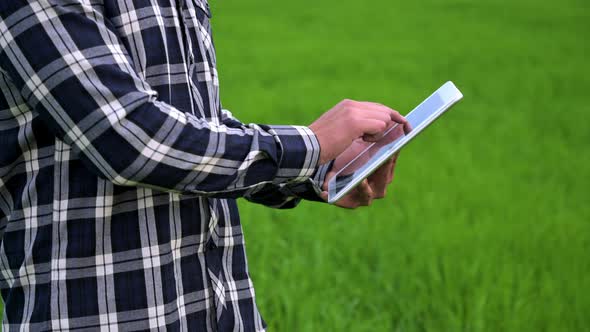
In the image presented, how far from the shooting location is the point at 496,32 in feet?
22.1

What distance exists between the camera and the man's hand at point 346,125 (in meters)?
0.82

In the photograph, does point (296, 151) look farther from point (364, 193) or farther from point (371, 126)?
point (364, 193)

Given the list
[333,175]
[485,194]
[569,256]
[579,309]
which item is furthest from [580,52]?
[333,175]

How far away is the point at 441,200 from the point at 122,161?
226 centimetres

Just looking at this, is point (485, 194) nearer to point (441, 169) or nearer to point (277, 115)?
point (441, 169)

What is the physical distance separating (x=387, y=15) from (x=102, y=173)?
23.4 ft

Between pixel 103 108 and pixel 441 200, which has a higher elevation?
pixel 103 108

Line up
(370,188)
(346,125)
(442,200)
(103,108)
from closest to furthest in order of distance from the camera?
(103,108)
(346,125)
(370,188)
(442,200)

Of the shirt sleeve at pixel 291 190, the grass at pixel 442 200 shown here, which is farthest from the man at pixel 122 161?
the grass at pixel 442 200

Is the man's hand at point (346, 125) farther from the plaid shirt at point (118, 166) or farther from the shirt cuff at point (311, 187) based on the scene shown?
the shirt cuff at point (311, 187)

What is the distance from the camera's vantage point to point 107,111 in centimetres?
72

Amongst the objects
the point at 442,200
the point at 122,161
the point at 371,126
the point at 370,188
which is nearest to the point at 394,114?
the point at 371,126

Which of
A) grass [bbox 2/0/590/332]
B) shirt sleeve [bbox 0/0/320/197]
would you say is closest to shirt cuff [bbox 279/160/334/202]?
shirt sleeve [bbox 0/0/320/197]

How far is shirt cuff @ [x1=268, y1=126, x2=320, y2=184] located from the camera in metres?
0.82
